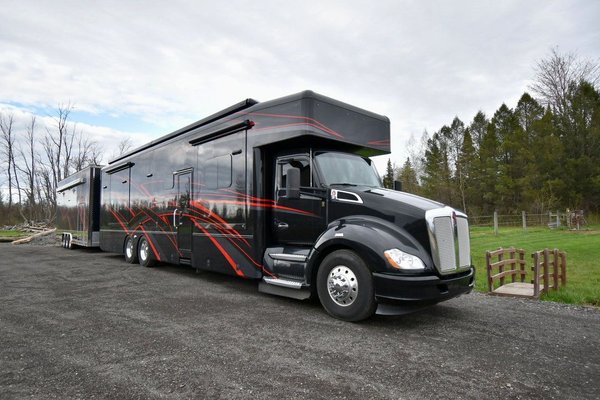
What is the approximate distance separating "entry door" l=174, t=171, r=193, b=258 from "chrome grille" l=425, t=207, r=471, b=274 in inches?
201

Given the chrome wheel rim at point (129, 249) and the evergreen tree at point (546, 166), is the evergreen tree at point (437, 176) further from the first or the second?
the chrome wheel rim at point (129, 249)

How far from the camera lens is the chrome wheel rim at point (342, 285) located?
15.6ft

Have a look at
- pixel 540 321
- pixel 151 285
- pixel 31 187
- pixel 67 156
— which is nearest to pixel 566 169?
pixel 540 321

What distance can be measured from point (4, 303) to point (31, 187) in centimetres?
4777

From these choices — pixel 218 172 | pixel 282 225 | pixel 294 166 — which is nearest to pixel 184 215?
pixel 218 172

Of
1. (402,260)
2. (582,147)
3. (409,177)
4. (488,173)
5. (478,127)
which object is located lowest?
(402,260)

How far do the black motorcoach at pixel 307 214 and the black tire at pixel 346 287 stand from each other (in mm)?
14

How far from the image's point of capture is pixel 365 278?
4609 mm

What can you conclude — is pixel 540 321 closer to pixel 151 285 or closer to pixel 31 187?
pixel 151 285

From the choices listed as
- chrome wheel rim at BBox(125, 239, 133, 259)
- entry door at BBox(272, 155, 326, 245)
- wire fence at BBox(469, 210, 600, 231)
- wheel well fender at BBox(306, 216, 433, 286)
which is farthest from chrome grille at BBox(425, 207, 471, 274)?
wire fence at BBox(469, 210, 600, 231)

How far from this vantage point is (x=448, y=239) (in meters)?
4.81

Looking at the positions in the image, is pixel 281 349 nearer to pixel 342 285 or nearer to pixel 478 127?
pixel 342 285

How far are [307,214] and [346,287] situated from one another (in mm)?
1345

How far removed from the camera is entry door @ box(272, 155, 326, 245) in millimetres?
5570
